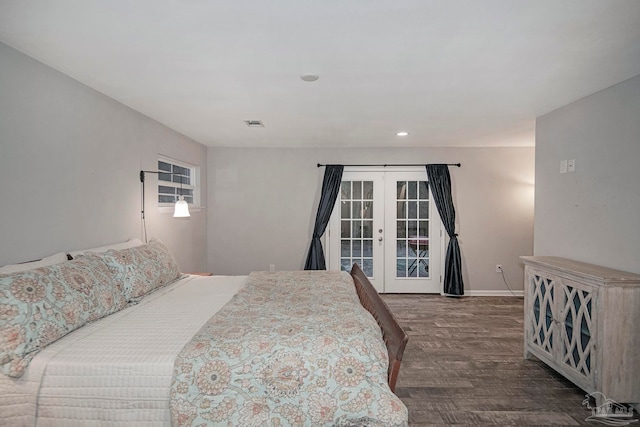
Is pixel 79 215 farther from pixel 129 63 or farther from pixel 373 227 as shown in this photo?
pixel 373 227

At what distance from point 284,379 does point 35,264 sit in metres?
1.66

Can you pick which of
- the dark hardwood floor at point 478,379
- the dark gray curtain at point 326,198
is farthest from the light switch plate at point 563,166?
the dark gray curtain at point 326,198

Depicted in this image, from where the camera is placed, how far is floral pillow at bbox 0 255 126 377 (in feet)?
5.15

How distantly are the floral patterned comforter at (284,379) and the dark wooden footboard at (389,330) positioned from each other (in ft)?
0.19

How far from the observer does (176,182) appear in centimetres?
447

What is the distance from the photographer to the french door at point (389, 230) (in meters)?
5.43

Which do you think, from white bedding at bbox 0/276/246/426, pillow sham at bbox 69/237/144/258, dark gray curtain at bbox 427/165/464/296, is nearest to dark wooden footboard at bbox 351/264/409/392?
white bedding at bbox 0/276/246/426

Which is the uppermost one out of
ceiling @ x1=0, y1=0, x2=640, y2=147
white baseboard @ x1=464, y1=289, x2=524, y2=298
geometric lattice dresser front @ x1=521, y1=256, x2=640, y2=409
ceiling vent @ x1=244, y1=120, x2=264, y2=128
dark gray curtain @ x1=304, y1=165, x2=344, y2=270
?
ceiling vent @ x1=244, y1=120, x2=264, y2=128

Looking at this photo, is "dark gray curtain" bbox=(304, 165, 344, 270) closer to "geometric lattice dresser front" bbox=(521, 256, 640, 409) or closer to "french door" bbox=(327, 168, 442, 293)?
"french door" bbox=(327, 168, 442, 293)

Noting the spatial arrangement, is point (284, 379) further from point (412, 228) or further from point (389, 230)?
point (412, 228)

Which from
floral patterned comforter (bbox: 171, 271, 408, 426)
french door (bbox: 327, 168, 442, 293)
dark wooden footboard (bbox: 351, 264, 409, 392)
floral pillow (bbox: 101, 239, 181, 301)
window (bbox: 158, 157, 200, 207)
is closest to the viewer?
floral patterned comforter (bbox: 171, 271, 408, 426)

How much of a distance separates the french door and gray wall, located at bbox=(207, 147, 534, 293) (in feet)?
1.12

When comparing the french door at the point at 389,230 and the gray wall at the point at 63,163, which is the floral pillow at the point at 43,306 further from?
the french door at the point at 389,230

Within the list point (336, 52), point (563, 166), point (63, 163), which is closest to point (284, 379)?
point (336, 52)
